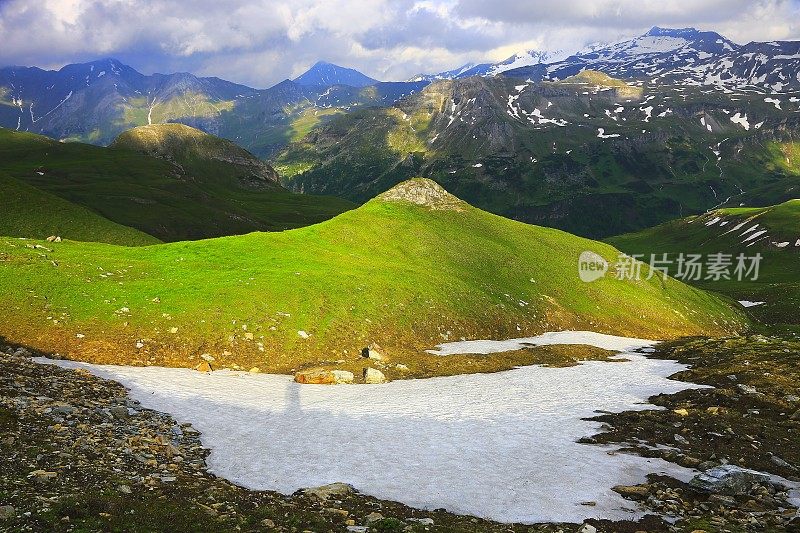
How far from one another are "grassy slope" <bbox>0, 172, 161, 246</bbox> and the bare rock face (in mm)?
56180

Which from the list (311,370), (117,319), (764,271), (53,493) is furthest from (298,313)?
(764,271)

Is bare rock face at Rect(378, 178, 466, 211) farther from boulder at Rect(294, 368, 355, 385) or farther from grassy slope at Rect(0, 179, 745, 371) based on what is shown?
boulder at Rect(294, 368, 355, 385)

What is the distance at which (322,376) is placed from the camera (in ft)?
118

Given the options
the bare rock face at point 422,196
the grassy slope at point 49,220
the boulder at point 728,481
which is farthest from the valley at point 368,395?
the grassy slope at point 49,220

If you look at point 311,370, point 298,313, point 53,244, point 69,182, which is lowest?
point 311,370

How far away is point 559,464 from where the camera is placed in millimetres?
21125

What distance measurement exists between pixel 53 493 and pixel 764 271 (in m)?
215

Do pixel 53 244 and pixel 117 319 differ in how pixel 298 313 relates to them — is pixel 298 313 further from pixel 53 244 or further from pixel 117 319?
pixel 53 244

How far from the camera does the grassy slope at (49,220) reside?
91.8 metres

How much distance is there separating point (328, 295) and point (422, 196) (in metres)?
46.5

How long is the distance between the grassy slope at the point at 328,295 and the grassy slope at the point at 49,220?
48048 millimetres

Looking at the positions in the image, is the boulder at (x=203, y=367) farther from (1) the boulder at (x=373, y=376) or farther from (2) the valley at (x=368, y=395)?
(1) the boulder at (x=373, y=376)

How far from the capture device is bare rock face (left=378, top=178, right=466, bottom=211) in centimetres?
9162

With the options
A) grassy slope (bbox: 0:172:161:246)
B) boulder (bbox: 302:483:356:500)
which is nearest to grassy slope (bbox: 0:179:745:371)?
boulder (bbox: 302:483:356:500)
